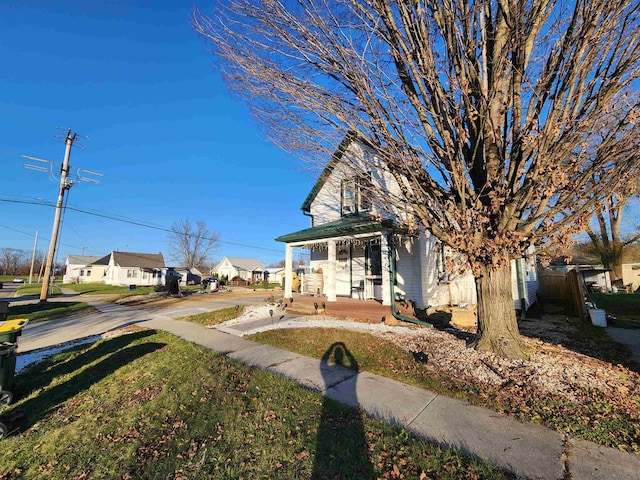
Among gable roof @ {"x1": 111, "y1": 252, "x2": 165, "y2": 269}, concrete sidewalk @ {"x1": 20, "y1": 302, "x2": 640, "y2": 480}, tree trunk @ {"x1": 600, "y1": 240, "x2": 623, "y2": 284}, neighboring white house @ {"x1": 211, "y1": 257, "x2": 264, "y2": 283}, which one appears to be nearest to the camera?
concrete sidewalk @ {"x1": 20, "y1": 302, "x2": 640, "y2": 480}

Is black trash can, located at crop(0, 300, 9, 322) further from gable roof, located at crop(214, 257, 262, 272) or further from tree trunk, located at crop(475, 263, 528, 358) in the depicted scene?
gable roof, located at crop(214, 257, 262, 272)

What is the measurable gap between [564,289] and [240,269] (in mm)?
49104

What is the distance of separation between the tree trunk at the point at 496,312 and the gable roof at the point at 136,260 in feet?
173

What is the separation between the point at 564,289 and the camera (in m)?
14.1

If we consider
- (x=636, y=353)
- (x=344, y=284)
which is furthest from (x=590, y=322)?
(x=344, y=284)

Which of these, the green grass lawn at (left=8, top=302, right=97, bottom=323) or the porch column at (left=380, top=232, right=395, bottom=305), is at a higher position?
the porch column at (left=380, top=232, right=395, bottom=305)

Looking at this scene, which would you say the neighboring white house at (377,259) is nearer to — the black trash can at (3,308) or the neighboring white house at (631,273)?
the black trash can at (3,308)

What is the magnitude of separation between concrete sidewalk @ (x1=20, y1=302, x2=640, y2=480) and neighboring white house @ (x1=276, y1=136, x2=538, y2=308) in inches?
198

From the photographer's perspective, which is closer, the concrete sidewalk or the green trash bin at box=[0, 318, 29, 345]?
the concrete sidewalk

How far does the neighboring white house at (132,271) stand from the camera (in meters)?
46.3

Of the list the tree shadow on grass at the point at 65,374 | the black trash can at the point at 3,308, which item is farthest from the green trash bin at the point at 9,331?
the black trash can at the point at 3,308

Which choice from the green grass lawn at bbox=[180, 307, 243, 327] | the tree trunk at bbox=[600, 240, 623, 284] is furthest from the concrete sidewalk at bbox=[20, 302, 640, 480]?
the tree trunk at bbox=[600, 240, 623, 284]

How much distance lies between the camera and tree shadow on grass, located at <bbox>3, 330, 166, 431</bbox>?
4.15 meters

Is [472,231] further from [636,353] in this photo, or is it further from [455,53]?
[636,353]
